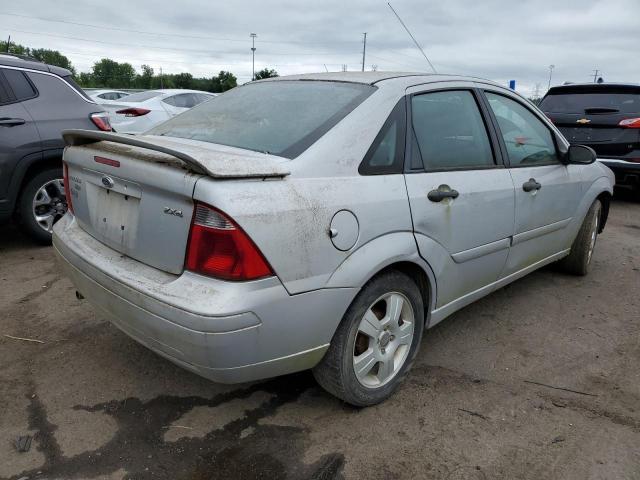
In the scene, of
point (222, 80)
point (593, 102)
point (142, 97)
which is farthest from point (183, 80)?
point (593, 102)

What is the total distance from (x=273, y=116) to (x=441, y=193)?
3.07ft

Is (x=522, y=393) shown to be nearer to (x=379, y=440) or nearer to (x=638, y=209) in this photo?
(x=379, y=440)

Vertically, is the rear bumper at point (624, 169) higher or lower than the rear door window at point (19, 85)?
lower

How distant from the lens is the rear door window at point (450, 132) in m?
2.72

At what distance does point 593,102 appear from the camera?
756cm

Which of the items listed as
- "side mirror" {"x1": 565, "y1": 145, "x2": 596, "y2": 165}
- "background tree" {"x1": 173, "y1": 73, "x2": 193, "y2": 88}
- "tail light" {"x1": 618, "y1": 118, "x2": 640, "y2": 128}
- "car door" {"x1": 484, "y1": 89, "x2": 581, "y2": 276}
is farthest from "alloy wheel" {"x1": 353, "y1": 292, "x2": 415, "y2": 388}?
"background tree" {"x1": 173, "y1": 73, "x2": 193, "y2": 88}

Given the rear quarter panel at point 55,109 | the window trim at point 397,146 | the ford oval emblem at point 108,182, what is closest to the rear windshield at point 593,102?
the window trim at point 397,146

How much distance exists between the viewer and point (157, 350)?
87.4 inches

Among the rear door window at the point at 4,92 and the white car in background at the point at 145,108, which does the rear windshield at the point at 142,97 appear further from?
the rear door window at the point at 4,92

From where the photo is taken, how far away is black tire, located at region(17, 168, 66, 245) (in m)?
4.83

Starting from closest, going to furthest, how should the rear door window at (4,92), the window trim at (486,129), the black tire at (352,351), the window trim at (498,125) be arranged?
the black tire at (352,351) → the window trim at (486,129) → the window trim at (498,125) → the rear door window at (4,92)

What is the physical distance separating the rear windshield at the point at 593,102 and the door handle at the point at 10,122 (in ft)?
23.2

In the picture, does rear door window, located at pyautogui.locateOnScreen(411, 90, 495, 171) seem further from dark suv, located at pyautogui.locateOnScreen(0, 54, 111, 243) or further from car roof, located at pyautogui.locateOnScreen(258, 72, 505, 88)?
dark suv, located at pyautogui.locateOnScreen(0, 54, 111, 243)

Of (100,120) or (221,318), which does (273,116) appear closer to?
(221,318)
